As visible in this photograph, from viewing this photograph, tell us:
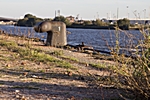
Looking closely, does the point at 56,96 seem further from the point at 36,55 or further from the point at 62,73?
the point at 36,55

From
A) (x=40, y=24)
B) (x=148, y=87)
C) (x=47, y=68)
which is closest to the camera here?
(x=148, y=87)

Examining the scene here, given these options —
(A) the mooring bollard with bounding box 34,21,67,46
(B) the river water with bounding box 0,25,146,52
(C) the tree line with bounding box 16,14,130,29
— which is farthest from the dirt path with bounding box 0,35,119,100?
(A) the mooring bollard with bounding box 34,21,67,46

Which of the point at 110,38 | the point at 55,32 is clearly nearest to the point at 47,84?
the point at 110,38

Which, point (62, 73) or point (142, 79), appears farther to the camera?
point (62, 73)

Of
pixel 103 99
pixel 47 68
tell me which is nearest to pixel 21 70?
pixel 47 68

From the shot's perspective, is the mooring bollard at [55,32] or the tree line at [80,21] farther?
the mooring bollard at [55,32]

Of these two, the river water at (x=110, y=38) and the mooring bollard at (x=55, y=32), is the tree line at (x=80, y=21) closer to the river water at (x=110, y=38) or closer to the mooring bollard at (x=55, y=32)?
the river water at (x=110, y=38)

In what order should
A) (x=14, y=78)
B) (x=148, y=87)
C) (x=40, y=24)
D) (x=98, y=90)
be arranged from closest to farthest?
1. (x=148, y=87)
2. (x=98, y=90)
3. (x=14, y=78)
4. (x=40, y=24)

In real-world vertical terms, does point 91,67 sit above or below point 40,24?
below

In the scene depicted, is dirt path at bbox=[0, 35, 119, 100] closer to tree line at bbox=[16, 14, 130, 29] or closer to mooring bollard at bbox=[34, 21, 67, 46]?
tree line at bbox=[16, 14, 130, 29]

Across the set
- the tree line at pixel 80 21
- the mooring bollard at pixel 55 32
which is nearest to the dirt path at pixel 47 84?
the tree line at pixel 80 21

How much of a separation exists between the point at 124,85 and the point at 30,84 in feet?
7.48

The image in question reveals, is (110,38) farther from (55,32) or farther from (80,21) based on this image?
(80,21)

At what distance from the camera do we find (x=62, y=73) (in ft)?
35.9
